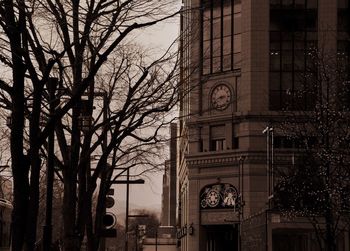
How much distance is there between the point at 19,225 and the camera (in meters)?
12.9

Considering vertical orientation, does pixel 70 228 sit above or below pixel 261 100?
below

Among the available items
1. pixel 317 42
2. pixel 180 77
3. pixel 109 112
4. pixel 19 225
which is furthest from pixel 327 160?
pixel 317 42

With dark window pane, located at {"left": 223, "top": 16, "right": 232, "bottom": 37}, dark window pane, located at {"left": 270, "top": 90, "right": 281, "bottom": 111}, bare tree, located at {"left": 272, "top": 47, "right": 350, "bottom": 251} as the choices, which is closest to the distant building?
dark window pane, located at {"left": 270, "top": 90, "right": 281, "bottom": 111}

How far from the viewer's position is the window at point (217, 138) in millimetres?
74250

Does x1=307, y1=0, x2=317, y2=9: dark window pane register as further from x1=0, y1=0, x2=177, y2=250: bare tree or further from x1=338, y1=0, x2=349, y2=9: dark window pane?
x1=0, y1=0, x2=177, y2=250: bare tree

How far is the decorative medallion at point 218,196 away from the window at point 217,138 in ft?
12.3

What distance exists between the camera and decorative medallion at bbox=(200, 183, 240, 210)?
72625mm

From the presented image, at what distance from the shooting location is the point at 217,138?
2950 inches

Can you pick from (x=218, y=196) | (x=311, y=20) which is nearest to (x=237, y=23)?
(x=311, y=20)

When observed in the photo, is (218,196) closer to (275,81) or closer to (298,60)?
(275,81)

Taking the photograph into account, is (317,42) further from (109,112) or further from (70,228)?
(70,228)

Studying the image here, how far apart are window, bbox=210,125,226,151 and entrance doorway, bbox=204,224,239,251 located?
8325 millimetres

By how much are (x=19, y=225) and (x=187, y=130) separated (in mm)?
58594

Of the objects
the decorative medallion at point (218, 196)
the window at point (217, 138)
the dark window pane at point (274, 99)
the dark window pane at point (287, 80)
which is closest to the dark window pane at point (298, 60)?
the dark window pane at point (287, 80)
